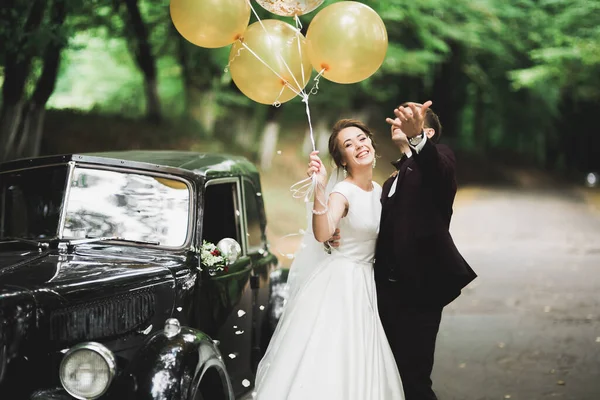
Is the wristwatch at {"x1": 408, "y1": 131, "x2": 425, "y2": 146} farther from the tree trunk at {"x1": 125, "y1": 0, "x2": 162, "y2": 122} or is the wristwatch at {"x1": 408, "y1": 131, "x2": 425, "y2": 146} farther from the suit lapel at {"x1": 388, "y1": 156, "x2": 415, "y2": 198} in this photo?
the tree trunk at {"x1": 125, "y1": 0, "x2": 162, "y2": 122}

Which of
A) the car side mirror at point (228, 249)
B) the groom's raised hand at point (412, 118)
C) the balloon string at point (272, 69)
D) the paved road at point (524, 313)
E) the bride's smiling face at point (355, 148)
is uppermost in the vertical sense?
the balloon string at point (272, 69)

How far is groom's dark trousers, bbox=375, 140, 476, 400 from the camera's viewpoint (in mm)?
3863

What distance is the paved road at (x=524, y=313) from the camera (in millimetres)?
→ 6199

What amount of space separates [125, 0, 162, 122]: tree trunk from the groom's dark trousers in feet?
40.0

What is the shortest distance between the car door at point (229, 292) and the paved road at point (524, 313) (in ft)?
6.27

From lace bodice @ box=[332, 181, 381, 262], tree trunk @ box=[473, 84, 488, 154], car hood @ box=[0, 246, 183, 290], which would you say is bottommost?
car hood @ box=[0, 246, 183, 290]

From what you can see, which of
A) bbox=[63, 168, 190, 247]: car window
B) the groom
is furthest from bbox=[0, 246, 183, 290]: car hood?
the groom

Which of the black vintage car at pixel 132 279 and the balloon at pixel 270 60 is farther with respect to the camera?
Answer: the balloon at pixel 270 60

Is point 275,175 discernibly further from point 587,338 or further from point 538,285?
point 587,338

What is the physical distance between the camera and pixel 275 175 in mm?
18344

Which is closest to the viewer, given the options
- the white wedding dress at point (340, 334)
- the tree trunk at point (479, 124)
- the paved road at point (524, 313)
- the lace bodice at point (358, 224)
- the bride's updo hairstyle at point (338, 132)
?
the white wedding dress at point (340, 334)

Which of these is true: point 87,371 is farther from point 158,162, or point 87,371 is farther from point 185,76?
point 185,76

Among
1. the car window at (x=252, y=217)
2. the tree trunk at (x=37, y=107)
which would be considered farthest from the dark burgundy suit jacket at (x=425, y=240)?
the tree trunk at (x=37, y=107)

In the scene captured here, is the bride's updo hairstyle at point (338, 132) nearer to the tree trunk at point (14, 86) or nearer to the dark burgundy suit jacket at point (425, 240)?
the dark burgundy suit jacket at point (425, 240)
